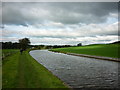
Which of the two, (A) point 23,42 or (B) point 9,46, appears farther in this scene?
(B) point 9,46

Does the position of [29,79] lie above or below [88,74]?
above

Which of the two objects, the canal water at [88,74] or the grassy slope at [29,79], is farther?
the canal water at [88,74]

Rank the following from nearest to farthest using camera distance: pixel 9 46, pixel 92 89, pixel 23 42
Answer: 1. pixel 92 89
2. pixel 23 42
3. pixel 9 46

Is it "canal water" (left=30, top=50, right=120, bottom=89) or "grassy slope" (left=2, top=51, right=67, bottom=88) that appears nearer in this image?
"grassy slope" (left=2, top=51, right=67, bottom=88)

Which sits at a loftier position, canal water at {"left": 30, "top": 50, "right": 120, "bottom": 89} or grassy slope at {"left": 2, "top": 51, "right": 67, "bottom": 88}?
grassy slope at {"left": 2, "top": 51, "right": 67, "bottom": 88}

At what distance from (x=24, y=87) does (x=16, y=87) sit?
2.23ft

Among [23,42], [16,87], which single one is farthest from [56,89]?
[23,42]

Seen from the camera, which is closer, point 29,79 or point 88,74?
point 29,79

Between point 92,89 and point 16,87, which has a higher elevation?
point 16,87

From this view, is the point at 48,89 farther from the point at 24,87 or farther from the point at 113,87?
the point at 113,87

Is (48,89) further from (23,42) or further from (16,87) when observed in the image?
(23,42)

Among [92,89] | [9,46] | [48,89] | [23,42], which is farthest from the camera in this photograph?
[9,46]

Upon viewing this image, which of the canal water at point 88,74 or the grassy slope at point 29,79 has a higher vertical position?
the grassy slope at point 29,79

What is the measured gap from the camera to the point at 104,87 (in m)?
13.3
